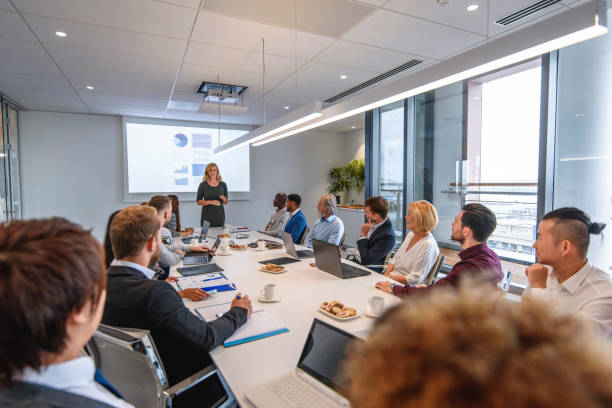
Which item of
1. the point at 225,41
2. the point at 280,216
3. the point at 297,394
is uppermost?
the point at 225,41

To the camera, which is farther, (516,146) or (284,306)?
(516,146)

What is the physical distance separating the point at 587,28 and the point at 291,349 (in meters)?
1.67

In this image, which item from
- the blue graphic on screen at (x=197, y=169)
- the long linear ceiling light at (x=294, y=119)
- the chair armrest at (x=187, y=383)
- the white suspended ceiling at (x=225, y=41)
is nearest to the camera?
the chair armrest at (x=187, y=383)

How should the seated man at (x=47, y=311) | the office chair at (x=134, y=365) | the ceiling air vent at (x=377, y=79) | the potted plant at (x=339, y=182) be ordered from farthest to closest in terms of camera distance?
the potted plant at (x=339, y=182) → the ceiling air vent at (x=377, y=79) → the office chair at (x=134, y=365) → the seated man at (x=47, y=311)

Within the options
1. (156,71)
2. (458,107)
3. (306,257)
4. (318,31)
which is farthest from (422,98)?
(156,71)

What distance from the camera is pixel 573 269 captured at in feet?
5.08

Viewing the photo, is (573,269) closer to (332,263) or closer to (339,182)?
(332,263)

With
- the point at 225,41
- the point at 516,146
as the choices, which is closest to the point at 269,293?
the point at 225,41

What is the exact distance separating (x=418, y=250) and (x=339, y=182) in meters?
6.40

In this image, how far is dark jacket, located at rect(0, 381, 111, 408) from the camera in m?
0.61

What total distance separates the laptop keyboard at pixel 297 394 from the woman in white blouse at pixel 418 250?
1.49 m

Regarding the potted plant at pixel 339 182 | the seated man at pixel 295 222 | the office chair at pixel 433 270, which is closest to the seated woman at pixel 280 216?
the seated man at pixel 295 222

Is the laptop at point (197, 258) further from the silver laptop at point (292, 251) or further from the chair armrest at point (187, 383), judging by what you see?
the chair armrest at point (187, 383)

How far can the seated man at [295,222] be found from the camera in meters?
4.31
